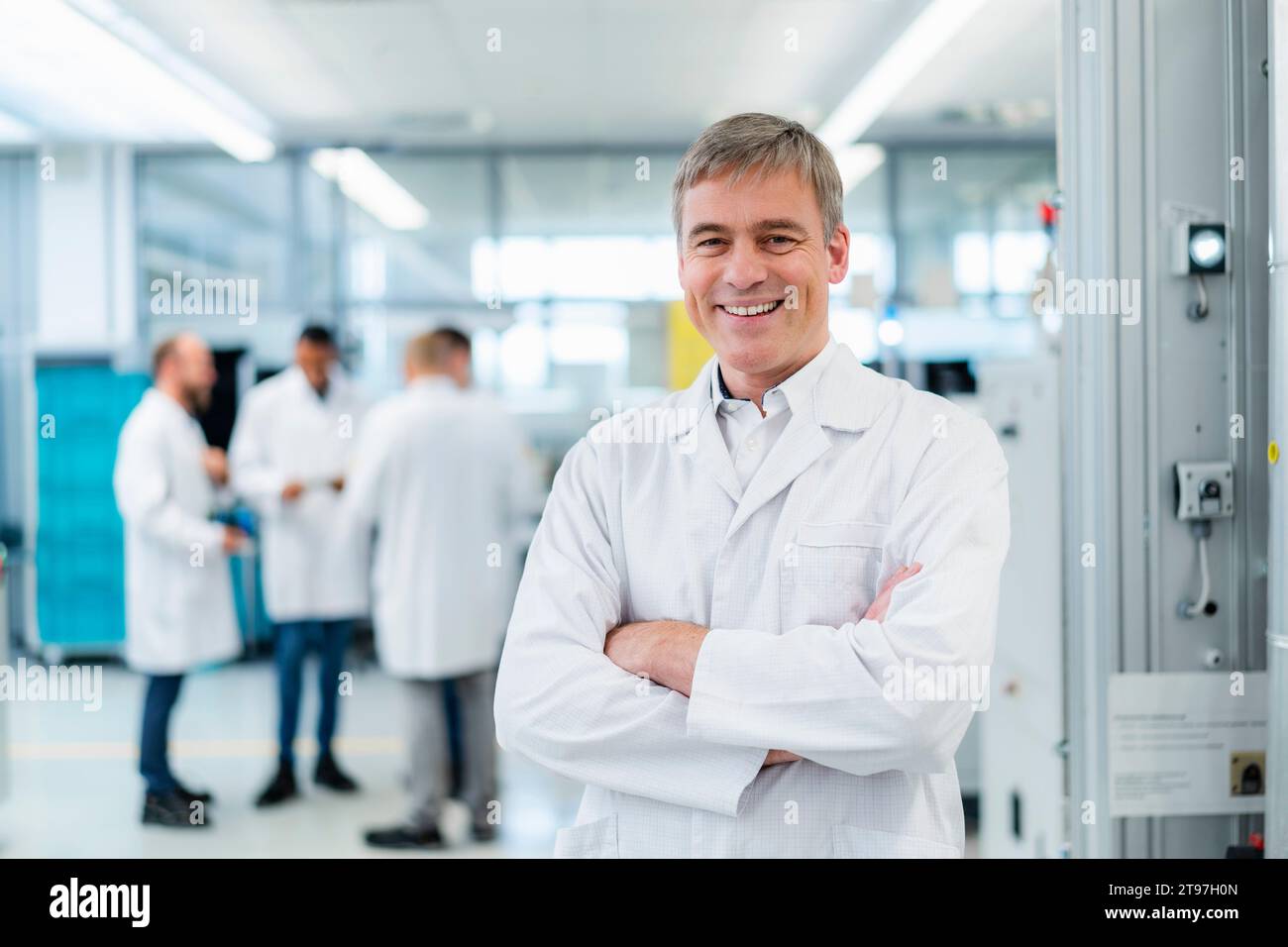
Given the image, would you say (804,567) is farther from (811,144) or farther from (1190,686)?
(1190,686)

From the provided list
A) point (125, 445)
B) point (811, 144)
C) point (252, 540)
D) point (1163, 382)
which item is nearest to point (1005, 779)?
point (1163, 382)

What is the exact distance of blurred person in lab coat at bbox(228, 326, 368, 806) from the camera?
143 inches

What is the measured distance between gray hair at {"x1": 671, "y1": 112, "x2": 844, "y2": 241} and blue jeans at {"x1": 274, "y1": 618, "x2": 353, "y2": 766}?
9.24 ft

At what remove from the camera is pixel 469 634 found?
320 cm

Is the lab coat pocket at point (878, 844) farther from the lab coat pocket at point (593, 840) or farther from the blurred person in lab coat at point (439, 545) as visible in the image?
the blurred person in lab coat at point (439, 545)

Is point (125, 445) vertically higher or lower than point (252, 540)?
higher

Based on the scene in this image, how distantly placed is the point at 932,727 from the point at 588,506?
0.49 meters

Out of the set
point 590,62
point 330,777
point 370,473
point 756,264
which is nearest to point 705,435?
point 756,264

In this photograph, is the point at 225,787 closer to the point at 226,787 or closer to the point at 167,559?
the point at 226,787

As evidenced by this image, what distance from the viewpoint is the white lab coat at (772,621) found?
111 cm

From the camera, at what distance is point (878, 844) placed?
1207 millimetres

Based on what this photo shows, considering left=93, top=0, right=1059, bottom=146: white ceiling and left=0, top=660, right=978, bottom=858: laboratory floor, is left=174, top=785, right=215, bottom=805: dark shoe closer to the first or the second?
left=0, top=660, right=978, bottom=858: laboratory floor

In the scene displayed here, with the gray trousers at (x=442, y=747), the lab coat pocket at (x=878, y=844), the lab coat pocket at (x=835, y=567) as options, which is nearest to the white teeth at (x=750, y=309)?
the lab coat pocket at (x=835, y=567)

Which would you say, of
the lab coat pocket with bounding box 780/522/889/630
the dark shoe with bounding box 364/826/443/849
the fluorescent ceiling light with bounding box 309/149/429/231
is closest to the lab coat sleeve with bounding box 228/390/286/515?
the dark shoe with bounding box 364/826/443/849
